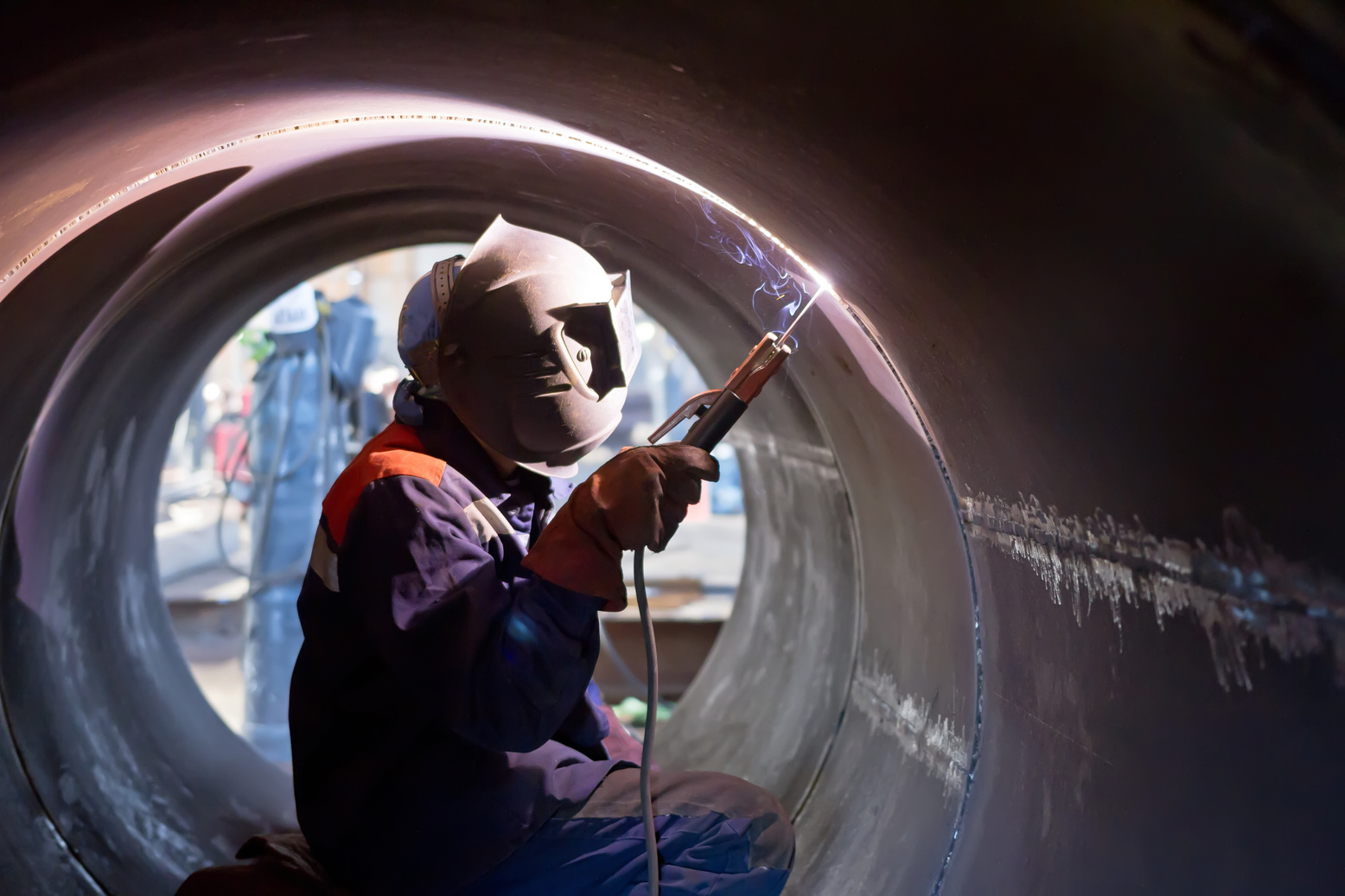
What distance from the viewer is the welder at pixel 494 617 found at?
1.55 meters

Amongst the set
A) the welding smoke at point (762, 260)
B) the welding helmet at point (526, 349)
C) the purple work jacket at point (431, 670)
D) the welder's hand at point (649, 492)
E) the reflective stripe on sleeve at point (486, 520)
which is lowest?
the purple work jacket at point (431, 670)

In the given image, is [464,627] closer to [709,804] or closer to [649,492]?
[649,492]

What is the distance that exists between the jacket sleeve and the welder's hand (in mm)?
118

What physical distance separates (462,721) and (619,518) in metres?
0.38

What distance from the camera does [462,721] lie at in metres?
1.55

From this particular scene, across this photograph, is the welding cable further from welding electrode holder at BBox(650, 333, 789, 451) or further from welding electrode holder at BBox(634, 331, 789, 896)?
welding electrode holder at BBox(650, 333, 789, 451)

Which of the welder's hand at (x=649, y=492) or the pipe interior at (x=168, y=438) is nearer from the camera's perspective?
the welder's hand at (x=649, y=492)

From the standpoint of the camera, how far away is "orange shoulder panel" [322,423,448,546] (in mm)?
1667

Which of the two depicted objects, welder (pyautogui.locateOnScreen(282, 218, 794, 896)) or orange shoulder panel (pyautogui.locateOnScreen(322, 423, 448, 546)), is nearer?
welder (pyautogui.locateOnScreen(282, 218, 794, 896))

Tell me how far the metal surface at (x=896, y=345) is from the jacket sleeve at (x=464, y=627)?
67 centimetres

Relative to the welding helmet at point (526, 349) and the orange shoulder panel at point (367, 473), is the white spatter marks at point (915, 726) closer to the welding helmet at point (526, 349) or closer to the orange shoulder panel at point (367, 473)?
the welding helmet at point (526, 349)

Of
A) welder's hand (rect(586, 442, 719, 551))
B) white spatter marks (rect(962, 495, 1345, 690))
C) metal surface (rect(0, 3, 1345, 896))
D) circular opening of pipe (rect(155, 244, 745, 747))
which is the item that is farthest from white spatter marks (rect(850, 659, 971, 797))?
circular opening of pipe (rect(155, 244, 745, 747))

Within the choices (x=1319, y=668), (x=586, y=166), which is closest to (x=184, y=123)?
(x=586, y=166)

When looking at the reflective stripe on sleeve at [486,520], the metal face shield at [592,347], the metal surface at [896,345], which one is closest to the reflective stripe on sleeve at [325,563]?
the reflective stripe on sleeve at [486,520]
